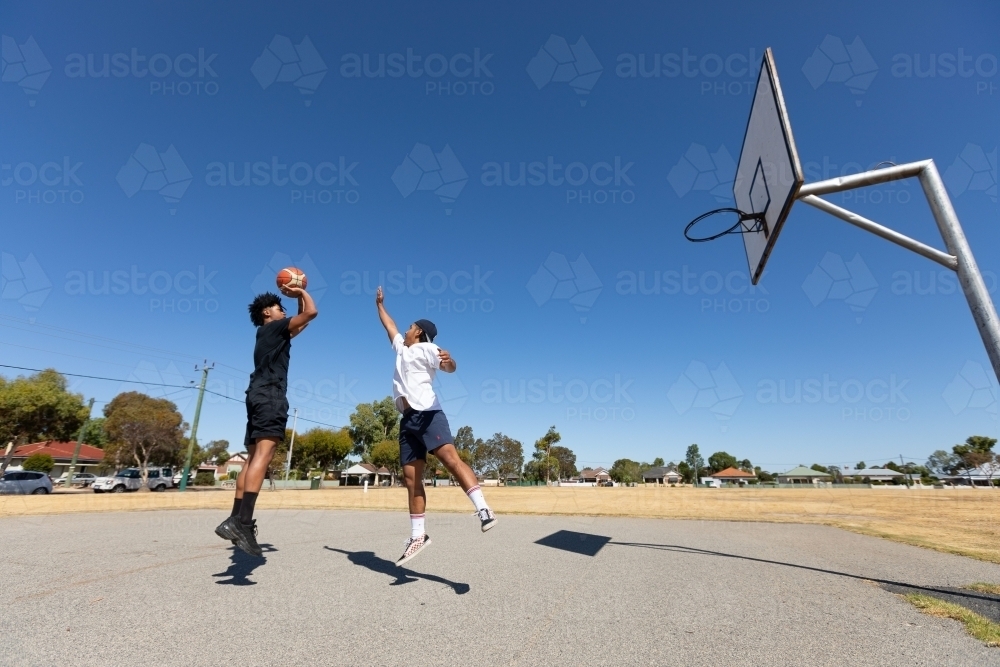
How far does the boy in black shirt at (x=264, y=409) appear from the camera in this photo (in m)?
3.18

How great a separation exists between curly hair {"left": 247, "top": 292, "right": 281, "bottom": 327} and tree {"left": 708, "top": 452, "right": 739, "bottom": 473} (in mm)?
167750

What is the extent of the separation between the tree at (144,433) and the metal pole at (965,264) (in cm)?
4960

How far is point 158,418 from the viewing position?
142ft

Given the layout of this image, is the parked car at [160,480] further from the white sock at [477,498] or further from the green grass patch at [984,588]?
the green grass patch at [984,588]

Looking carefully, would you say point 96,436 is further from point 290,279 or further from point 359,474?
point 290,279

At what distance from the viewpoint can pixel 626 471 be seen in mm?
119750

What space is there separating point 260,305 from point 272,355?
733 mm

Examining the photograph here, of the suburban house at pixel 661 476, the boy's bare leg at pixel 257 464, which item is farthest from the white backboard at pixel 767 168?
the suburban house at pixel 661 476

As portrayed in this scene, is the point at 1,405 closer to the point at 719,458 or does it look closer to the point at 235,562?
the point at 235,562

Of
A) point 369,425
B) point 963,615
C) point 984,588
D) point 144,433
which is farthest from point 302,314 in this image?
point 369,425

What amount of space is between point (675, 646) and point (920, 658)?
1.15 m

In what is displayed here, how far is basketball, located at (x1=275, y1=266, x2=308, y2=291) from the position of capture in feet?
13.3

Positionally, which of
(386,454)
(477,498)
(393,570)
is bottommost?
(393,570)

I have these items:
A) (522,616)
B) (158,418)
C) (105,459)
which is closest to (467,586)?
(522,616)
